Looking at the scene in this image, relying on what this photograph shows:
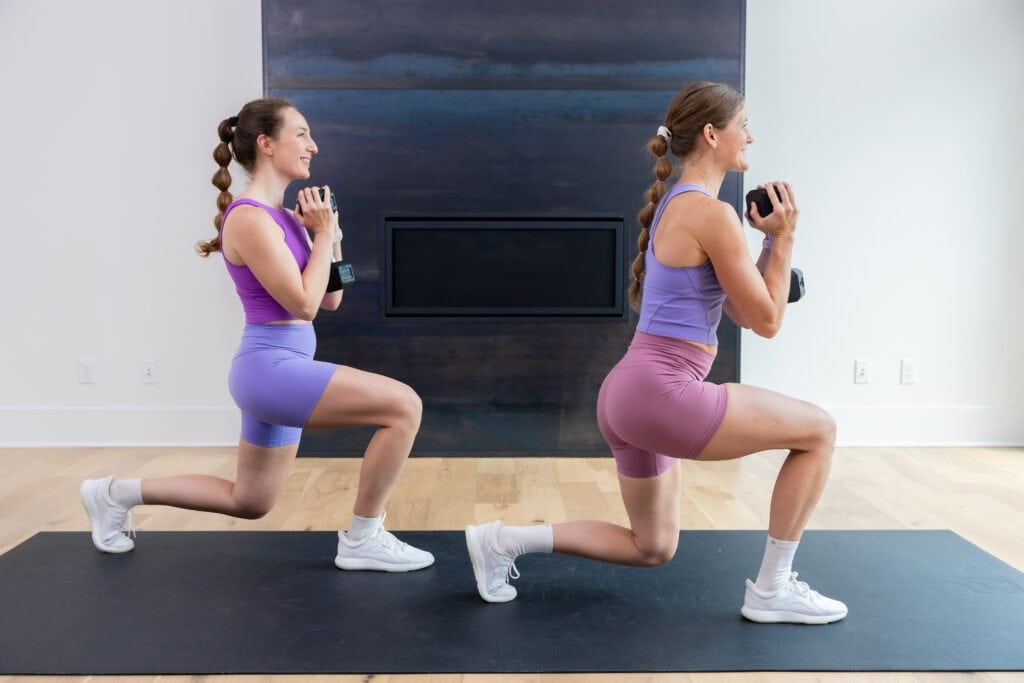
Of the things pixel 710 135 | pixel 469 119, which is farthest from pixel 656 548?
pixel 469 119

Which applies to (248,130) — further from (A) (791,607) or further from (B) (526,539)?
(A) (791,607)

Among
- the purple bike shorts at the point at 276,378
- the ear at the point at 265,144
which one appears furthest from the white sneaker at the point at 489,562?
the ear at the point at 265,144

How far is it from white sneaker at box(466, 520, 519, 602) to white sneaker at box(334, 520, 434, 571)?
304 mm

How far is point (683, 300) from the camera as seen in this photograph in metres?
2.16

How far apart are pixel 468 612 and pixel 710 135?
4.10ft

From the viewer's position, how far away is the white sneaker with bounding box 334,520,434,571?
2631 millimetres

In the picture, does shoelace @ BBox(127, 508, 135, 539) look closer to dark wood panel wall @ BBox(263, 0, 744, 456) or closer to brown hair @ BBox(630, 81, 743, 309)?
dark wood panel wall @ BBox(263, 0, 744, 456)

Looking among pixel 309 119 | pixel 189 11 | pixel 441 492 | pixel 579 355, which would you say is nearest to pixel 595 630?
pixel 441 492

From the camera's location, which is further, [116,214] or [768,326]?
[116,214]

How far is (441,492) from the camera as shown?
11.8 ft

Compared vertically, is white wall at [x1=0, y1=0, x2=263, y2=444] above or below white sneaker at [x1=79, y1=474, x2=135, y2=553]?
above

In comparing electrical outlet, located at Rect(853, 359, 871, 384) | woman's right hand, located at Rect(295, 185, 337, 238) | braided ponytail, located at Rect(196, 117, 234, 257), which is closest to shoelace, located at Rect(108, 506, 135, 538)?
braided ponytail, located at Rect(196, 117, 234, 257)

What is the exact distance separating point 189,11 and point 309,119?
0.80 m

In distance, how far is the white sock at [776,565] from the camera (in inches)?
87.6
